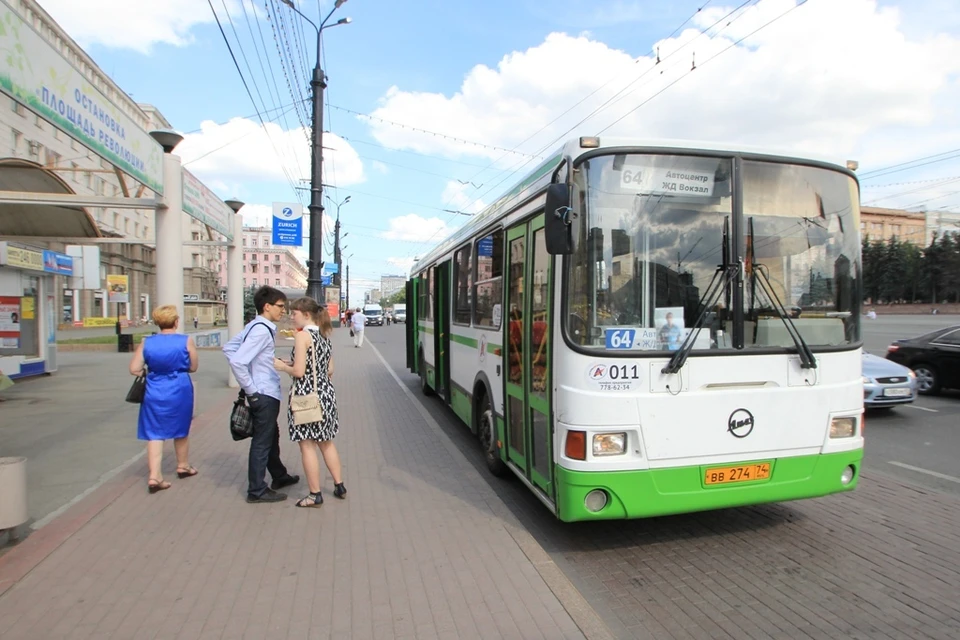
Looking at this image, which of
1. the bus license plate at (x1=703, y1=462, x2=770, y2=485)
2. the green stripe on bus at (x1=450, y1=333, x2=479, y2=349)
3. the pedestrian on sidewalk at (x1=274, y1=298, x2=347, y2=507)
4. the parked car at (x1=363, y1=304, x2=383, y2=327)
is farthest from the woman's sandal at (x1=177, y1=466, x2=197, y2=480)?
the parked car at (x1=363, y1=304, x2=383, y2=327)

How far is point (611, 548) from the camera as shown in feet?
14.6

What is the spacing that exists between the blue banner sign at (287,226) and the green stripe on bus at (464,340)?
9333 mm

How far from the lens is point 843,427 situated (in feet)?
14.3

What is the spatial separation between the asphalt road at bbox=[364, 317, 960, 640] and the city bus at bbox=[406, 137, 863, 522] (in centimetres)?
43

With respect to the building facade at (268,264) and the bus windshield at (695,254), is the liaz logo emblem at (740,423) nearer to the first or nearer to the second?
the bus windshield at (695,254)

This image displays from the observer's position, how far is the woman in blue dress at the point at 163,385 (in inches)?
209

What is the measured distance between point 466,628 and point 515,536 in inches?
50.7

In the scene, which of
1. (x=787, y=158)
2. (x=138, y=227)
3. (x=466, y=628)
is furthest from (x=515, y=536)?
(x=138, y=227)

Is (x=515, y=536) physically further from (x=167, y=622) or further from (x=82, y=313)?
(x=82, y=313)

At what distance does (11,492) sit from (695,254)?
16.2 ft

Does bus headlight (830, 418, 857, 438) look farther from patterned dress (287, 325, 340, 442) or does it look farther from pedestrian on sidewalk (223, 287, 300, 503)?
pedestrian on sidewalk (223, 287, 300, 503)

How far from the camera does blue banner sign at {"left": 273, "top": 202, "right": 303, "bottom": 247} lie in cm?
1602

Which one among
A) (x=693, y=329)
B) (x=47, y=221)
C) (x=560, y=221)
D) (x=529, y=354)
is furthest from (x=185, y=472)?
(x=47, y=221)

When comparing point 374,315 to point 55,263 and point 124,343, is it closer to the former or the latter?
point 124,343
